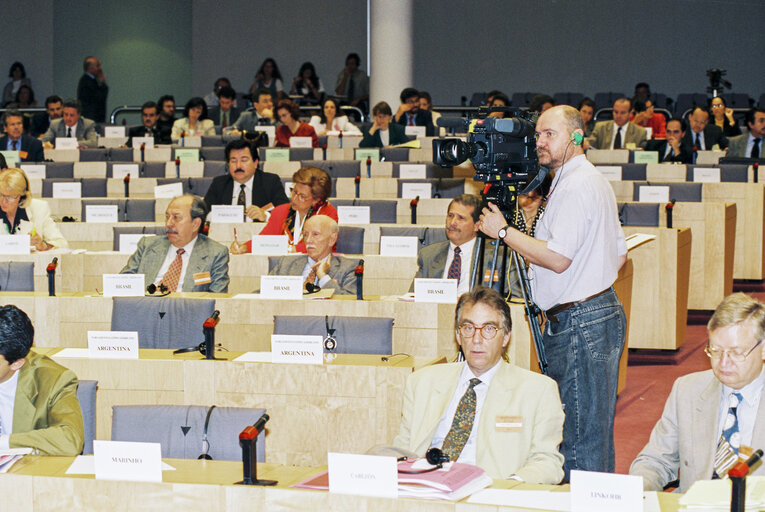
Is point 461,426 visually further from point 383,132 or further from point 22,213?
point 383,132

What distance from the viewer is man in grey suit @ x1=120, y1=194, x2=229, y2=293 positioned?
5520 mm

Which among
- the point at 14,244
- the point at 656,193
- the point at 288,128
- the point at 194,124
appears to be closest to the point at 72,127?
the point at 194,124

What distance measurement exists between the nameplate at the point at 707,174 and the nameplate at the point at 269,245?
4010mm

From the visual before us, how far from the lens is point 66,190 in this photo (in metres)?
8.39

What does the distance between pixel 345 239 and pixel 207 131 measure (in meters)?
6.05

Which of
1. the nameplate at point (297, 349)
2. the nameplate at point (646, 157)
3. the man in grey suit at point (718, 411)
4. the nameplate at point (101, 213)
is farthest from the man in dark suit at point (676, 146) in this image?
the man in grey suit at point (718, 411)

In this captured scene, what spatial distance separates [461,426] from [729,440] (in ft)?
2.60

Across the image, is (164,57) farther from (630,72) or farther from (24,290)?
(24,290)

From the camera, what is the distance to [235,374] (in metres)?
3.90

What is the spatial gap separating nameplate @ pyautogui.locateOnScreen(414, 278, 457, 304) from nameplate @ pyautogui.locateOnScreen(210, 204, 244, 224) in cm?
251

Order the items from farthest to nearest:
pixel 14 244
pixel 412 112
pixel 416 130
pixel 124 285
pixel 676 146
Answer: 1. pixel 412 112
2. pixel 416 130
3. pixel 676 146
4. pixel 14 244
5. pixel 124 285

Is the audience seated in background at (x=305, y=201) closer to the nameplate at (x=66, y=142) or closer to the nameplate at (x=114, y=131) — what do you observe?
the nameplate at (x=66, y=142)

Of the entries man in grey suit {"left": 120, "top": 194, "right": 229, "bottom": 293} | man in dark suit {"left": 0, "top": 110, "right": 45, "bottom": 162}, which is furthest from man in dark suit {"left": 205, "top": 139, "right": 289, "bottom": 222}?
man in dark suit {"left": 0, "top": 110, "right": 45, "bottom": 162}

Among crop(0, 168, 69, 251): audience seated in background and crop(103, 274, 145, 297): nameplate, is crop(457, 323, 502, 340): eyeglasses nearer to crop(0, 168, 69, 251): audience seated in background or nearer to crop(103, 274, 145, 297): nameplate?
crop(103, 274, 145, 297): nameplate
